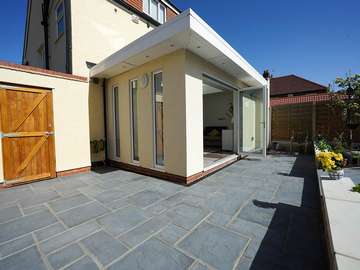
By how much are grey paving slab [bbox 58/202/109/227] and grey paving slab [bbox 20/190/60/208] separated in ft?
2.30

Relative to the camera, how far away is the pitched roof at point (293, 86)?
15216 mm

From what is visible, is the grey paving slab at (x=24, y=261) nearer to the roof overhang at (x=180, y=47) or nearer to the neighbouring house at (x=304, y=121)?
the roof overhang at (x=180, y=47)

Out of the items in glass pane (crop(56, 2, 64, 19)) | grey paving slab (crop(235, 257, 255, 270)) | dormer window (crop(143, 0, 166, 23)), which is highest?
dormer window (crop(143, 0, 166, 23))

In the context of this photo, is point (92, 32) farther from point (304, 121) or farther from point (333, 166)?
point (304, 121)

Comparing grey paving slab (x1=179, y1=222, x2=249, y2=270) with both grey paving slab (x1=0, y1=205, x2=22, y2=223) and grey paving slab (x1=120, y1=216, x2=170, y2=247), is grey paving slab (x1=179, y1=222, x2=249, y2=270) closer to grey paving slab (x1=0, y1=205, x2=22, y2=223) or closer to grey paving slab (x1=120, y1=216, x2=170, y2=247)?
grey paving slab (x1=120, y1=216, x2=170, y2=247)

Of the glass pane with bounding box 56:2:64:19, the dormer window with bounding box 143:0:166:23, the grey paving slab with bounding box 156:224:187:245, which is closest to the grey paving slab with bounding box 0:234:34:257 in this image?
the grey paving slab with bounding box 156:224:187:245

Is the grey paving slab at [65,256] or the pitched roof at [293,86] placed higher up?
→ the pitched roof at [293,86]

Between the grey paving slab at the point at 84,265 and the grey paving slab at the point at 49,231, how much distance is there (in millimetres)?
611

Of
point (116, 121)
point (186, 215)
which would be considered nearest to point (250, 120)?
point (116, 121)

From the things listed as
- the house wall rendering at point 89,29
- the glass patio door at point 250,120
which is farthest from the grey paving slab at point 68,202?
the glass patio door at point 250,120

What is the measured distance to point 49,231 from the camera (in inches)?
73.0

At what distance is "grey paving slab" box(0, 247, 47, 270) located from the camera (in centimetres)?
137

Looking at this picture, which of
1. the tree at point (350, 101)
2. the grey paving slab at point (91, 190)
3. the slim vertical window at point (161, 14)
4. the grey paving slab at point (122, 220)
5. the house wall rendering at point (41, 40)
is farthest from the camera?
the slim vertical window at point (161, 14)

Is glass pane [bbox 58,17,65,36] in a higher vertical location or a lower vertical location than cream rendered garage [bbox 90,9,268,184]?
higher
